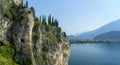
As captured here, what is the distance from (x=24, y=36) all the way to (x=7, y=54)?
309 inches

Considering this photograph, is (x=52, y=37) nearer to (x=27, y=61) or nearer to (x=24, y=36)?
(x=24, y=36)

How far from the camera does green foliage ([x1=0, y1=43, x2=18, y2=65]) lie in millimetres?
69125

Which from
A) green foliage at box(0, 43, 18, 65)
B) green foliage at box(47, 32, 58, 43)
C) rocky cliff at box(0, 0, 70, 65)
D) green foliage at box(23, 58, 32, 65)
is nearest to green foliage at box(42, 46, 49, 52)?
rocky cliff at box(0, 0, 70, 65)

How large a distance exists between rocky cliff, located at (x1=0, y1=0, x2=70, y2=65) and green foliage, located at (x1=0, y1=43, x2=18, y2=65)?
0.78 meters

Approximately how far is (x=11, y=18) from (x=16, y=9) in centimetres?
643

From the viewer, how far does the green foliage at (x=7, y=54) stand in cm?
6912

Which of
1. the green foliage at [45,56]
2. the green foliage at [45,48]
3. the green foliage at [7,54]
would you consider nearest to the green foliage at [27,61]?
the green foliage at [7,54]

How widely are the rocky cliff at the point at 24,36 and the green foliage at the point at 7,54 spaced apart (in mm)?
784

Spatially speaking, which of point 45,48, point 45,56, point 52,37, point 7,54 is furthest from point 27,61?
point 52,37

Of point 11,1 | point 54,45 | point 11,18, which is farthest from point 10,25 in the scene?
point 54,45

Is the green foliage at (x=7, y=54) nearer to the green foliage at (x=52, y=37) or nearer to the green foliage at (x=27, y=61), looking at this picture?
the green foliage at (x=27, y=61)

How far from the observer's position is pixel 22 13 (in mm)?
80062

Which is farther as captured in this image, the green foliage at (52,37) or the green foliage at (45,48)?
the green foliage at (52,37)

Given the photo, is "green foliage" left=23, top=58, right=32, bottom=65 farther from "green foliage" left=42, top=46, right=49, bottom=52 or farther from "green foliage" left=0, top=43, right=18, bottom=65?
"green foliage" left=42, top=46, right=49, bottom=52
